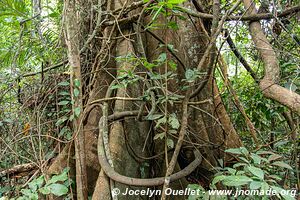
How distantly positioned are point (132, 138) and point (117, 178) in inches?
15.0

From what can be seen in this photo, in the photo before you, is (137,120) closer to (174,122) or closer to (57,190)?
(174,122)

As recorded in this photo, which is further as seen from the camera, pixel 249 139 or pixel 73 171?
pixel 249 139

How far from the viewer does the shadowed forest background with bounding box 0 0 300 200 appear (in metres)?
1.44

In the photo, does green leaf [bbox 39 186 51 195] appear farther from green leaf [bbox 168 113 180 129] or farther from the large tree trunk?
green leaf [bbox 168 113 180 129]

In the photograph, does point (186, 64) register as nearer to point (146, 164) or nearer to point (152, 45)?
point (152, 45)

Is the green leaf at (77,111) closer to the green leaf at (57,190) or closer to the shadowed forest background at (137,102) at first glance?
the shadowed forest background at (137,102)

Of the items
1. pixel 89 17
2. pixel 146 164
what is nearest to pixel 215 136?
pixel 146 164

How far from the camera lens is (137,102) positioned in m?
1.85

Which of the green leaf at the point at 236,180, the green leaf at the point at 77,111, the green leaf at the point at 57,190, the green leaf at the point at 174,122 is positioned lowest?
the green leaf at the point at 57,190

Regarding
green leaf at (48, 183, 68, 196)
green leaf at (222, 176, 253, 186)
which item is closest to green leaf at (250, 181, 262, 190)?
green leaf at (222, 176, 253, 186)

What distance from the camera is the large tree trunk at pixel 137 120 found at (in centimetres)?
167

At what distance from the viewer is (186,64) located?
7.12ft

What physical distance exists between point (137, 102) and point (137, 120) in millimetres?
Answer: 231

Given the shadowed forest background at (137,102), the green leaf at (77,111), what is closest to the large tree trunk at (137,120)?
the shadowed forest background at (137,102)
